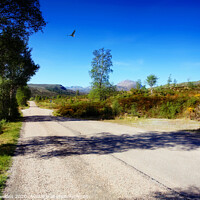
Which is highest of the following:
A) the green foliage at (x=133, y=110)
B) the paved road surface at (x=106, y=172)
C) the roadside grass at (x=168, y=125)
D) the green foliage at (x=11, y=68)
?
the green foliage at (x=11, y=68)

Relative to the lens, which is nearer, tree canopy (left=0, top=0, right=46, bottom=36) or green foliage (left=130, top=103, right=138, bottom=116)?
tree canopy (left=0, top=0, right=46, bottom=36)

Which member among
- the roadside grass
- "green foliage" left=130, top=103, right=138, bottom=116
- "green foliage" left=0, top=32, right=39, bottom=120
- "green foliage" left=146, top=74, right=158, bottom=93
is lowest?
the roadside grass

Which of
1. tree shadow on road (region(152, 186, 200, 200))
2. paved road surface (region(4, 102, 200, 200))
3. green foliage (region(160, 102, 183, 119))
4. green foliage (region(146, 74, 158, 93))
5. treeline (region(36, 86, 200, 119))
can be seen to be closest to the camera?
tree shadow on road (region(152, 186, 200, 200))

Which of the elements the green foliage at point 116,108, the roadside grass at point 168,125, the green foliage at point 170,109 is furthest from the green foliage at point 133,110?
the roadside grass at point 168,125

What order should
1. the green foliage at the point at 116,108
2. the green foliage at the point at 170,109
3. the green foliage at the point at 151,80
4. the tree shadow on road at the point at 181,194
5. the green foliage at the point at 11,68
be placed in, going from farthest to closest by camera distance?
1. the green foliage at the point at 151,80
2. the green foliage at the point at 116,108
3. the green foliage at the point at 170,109
4. the green foliage at the point at 11,68
5. the tree shadow on road at the point at 181,194

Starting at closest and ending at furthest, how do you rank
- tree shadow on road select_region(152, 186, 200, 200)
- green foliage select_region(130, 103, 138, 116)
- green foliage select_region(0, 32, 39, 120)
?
1. tree shadow on road select_region(152, 186, 200, 200)
2. green foliage select_region(0, 32, 39, 120)
3. green foliage select_region(130, 103, 138, 116)

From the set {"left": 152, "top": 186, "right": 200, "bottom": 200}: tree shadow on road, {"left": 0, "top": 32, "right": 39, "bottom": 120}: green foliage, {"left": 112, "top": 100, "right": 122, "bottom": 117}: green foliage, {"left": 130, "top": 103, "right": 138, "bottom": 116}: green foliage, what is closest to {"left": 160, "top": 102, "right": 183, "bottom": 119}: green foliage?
{"left": 130, "top": 103, "right": 138, "bottom": 116}: green foliage

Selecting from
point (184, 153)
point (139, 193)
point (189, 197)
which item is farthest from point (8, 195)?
point (184, 153)

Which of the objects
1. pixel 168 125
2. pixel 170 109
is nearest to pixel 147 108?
pixel 170 109

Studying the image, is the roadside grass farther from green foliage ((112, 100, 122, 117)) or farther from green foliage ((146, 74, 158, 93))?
green foliage ((146, 74, 158, 93))

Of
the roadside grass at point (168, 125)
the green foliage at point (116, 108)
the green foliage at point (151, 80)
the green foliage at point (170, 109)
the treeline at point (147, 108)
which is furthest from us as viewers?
the green foliage at point (151, 80)

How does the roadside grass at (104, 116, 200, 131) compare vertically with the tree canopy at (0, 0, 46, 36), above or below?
below

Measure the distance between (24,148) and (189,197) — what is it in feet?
20.2

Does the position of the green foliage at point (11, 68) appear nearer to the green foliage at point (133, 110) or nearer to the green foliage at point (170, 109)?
the green foliage at point (133, 110)
